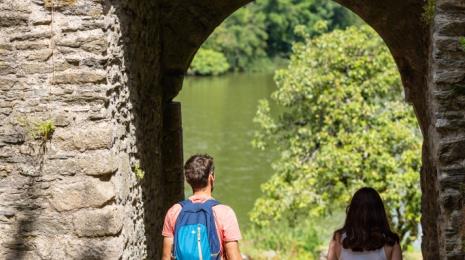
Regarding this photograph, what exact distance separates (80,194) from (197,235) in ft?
2.35

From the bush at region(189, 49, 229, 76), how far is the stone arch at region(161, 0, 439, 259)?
32.9 metres

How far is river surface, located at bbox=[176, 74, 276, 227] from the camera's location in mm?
14805

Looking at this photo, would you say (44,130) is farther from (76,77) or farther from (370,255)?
(370,255)

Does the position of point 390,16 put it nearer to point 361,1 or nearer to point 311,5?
point 361,1

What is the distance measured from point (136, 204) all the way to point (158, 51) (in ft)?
5.21

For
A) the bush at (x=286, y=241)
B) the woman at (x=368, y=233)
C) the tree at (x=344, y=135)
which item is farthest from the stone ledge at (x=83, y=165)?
the bush at (x=286, y=241)

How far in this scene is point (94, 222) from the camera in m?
3.62

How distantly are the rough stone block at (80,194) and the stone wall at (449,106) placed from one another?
1691mm

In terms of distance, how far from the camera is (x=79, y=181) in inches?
142

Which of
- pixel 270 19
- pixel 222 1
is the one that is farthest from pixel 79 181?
pixel 270 19

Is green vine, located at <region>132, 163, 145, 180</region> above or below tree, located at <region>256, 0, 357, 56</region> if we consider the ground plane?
below

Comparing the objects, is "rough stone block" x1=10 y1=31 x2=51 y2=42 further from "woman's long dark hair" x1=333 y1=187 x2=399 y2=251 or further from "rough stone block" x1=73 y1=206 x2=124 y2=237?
"woman's long dark hair" x1=333 y1=187 x2=399 y2=251

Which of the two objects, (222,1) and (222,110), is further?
(222,110)

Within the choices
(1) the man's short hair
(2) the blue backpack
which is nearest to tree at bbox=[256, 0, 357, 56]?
(1) the man's short hair
